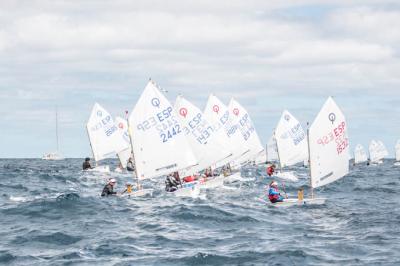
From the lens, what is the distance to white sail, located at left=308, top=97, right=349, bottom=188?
133 ft

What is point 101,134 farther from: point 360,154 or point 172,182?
point 360,154

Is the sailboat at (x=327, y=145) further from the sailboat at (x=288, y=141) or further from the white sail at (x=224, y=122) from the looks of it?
the sailboat at (x=288, y=141)

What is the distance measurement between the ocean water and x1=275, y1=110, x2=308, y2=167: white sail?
3523 centimetres

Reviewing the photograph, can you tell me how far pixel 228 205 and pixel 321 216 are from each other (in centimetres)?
668

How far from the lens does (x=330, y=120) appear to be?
41219mm

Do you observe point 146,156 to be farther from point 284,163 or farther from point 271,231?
point 284,163

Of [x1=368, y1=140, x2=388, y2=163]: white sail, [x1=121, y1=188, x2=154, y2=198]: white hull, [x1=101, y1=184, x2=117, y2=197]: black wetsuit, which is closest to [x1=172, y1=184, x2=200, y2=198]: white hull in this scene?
[x1=121, y1=188, x2=154, y2=198]: white hull

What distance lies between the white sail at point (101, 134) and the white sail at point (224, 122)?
81.4 ft

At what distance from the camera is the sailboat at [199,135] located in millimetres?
52500

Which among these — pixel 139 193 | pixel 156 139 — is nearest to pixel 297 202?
pixel 139 193

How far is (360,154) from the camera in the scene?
169m

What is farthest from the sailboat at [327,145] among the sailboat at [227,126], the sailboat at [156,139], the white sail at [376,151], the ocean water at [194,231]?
the white sail at [376,151]

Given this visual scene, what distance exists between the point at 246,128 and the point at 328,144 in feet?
91.8

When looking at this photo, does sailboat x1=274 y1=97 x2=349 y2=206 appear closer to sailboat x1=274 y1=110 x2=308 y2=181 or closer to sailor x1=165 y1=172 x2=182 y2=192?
sailor x1=165 y1=172 x2=182 y2=192
